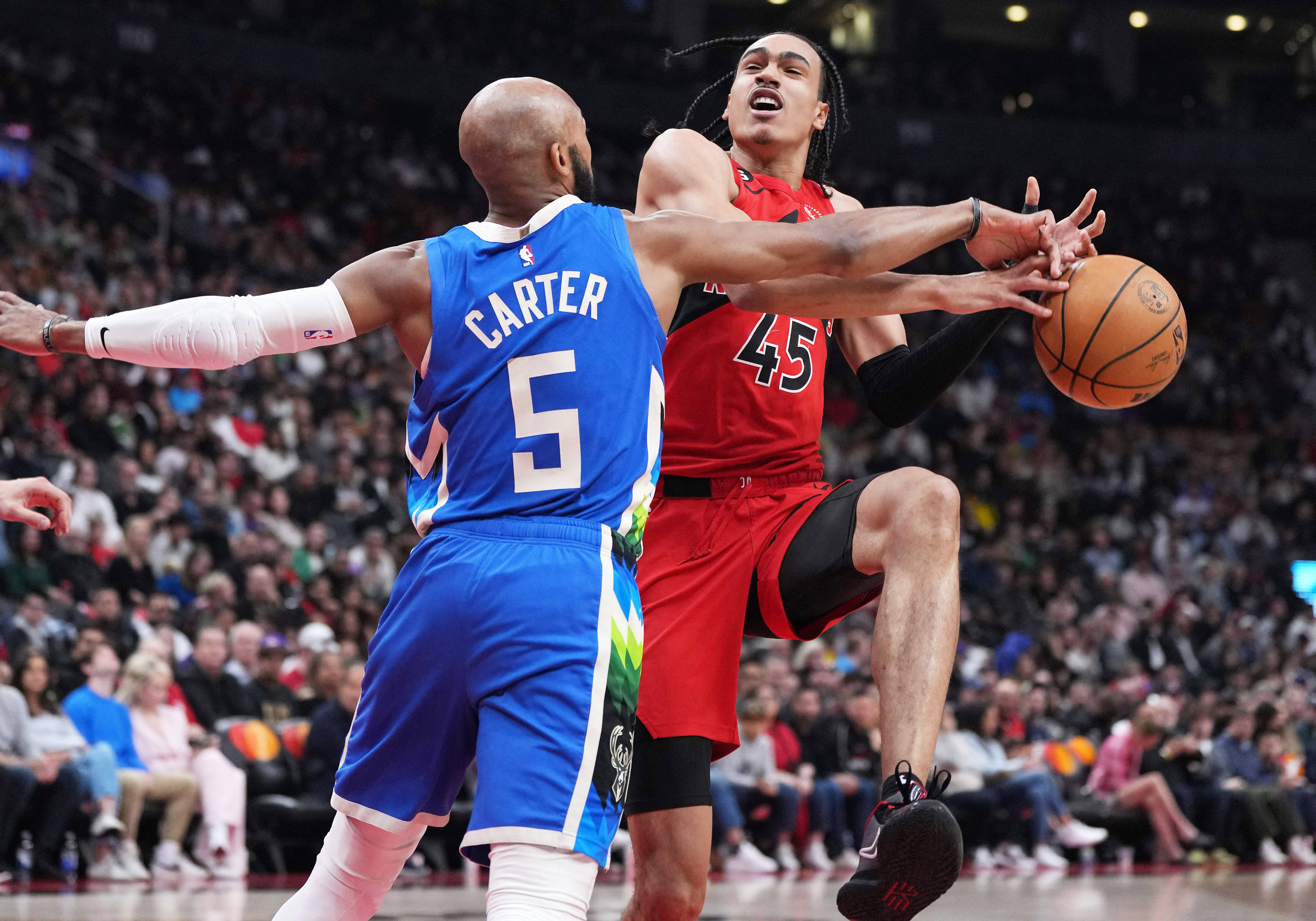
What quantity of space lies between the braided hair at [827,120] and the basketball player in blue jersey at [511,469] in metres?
1.63

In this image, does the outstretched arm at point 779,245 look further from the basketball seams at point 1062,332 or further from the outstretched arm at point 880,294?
the basketball seams at point 1062,332

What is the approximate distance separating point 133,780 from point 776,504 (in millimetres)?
5892

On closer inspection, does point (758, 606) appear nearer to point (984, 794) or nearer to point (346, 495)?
point (984, 794)

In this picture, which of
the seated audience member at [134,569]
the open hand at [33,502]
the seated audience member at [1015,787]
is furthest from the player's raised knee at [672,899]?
the seated audience member at [134,569]

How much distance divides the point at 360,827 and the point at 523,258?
1231 mm

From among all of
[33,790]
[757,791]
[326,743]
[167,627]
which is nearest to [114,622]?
[167,627]

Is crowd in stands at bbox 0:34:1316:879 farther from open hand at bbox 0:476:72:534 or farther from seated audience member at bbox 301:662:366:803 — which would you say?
open hand at bbox 0:476:72:534

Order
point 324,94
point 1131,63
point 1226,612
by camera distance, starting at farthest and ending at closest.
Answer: point 1131,63, point 324,94, point 1226,612

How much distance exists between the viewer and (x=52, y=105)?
18344 millimetres

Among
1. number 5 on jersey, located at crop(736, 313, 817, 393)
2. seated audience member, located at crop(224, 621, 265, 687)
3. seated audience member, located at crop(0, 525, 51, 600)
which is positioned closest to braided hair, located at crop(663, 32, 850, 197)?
number 5 on jersey, located at crop(736, 313, 817, 393)

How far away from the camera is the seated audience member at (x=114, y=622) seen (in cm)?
989

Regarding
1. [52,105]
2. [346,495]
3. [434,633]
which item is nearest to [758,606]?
[434,633]

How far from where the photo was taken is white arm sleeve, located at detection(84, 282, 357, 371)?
311 centimetres

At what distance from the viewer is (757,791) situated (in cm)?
1031
